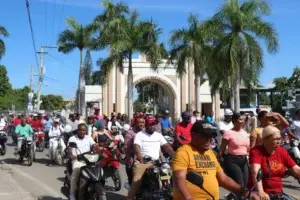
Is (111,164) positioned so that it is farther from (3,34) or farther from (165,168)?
(3,34)

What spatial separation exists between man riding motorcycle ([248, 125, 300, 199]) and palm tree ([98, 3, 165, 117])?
83.9 feet

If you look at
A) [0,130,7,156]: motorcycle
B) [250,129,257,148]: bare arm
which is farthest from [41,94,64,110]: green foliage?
[250,129,257,148]: bare arm

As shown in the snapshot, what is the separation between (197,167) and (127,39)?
26.8 m

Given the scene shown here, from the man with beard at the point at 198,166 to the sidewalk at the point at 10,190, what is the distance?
592 cm

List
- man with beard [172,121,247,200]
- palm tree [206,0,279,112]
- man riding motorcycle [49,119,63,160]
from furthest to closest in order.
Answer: palm tree [206,0,279,112], man riding motorcycle [49,119,63,160], man with beard [172,121,247,200]

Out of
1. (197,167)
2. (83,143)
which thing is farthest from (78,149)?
(197,167)

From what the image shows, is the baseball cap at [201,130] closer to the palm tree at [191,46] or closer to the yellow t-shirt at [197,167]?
the yellow t-shirt at [197,167]

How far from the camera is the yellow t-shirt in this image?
405cm

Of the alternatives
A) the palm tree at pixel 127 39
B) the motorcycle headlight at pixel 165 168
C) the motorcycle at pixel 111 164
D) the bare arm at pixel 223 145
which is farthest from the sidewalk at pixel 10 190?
the palm tree at pixel 127 39

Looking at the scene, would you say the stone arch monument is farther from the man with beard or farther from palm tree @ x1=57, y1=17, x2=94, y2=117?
the man with beard

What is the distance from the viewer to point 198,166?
4117 millimetres

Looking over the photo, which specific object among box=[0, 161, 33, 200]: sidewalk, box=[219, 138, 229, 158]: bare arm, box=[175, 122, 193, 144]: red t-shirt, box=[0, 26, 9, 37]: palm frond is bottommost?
box=[0, 161, 33, 200]: sidewalk

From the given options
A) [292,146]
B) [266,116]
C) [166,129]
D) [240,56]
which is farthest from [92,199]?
[240,56]

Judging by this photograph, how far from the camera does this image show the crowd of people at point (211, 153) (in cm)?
413
